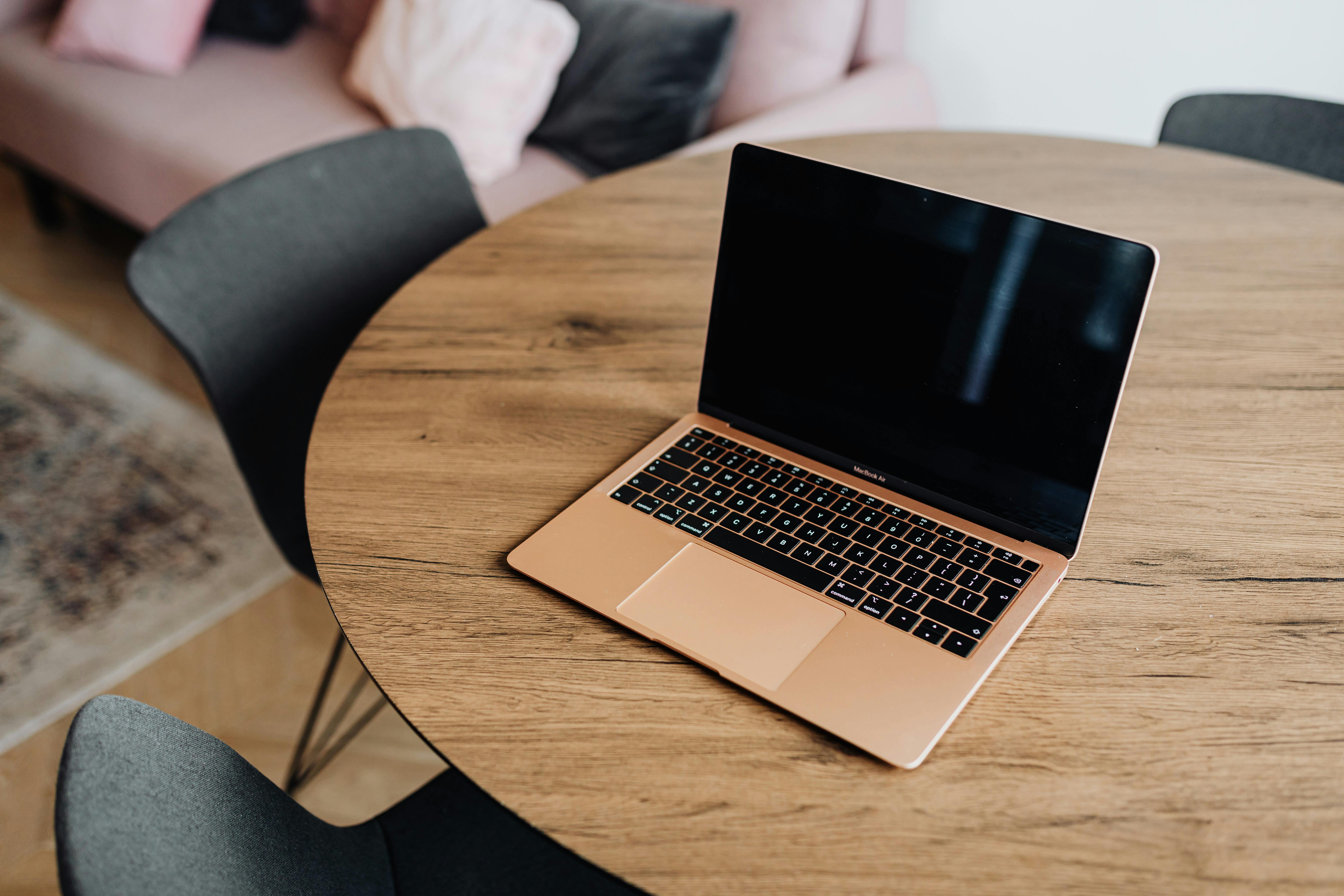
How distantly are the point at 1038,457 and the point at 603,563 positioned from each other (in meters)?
0.31

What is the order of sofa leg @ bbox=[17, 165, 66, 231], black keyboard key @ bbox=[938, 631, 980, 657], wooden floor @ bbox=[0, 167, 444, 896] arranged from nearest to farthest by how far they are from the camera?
black keyboard key @ bbox=[938, 631, 980, 657], wooden floor @ bbox=[0, 167, 444, 896], sofa leg @ bbox=[17, 165, 66, 231]

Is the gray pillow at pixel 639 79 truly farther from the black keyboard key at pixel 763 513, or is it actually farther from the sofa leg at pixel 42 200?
the sofa leg at pixel 42 200

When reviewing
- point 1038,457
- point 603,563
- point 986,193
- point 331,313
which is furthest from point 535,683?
point 986,193

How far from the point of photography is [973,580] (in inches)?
24.8

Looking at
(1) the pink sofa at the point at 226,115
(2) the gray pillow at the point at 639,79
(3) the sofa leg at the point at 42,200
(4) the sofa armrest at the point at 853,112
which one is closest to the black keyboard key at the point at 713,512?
(4) the sofa armrest at the point at 853,112

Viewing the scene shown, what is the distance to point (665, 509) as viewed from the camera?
0.70m

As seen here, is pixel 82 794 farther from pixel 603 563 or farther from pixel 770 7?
pixel 770 7

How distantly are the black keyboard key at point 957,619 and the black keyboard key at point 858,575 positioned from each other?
0.04 meters

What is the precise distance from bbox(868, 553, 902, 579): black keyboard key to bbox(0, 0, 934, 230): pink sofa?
1202mm

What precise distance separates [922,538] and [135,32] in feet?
8.33

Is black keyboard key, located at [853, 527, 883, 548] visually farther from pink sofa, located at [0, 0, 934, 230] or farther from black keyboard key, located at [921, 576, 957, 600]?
pink sofa, located at [0, 0, 934, 230]

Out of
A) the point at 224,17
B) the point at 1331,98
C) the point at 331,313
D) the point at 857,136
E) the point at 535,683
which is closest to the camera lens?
the point at 535,683

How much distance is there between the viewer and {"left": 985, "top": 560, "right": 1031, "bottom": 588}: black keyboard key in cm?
63

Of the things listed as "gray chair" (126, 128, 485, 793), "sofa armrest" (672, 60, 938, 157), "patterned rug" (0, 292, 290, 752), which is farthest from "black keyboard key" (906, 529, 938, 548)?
"patterned rug" (0, 292, 290, 752)
